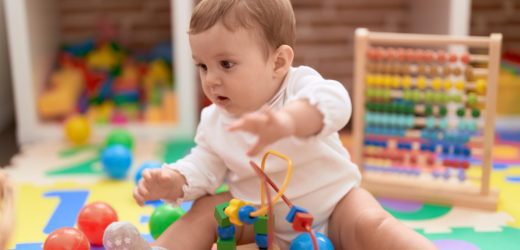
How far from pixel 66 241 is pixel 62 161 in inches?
27.1

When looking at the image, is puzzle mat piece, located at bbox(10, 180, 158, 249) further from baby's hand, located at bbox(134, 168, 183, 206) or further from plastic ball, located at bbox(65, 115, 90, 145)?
plastic ball, located at bbox(65, 115, 90, 145)

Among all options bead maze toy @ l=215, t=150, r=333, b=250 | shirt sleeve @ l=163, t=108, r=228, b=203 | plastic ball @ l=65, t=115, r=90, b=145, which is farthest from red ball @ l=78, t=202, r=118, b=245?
plastic ball @ l=65, t=115, r=90, b=145

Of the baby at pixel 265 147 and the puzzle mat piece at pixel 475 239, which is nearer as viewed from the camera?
the baby at pixel 265 147

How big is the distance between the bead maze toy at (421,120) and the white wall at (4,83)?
44.7 inches

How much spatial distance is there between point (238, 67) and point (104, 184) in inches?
26.9

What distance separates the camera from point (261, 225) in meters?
0.88

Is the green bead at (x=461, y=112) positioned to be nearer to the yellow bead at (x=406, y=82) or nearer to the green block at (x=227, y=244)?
the yellow bead at (x=406, y=82)

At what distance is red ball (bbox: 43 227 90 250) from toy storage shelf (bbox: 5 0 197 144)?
818mm

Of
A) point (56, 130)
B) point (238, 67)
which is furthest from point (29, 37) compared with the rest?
point (238, 67)

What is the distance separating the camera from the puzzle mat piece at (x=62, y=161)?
58.8 inches

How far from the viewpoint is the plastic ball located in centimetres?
175

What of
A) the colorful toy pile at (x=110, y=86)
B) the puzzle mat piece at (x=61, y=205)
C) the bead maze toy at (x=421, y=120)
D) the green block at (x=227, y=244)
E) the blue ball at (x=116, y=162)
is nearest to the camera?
the green block at (x=227, y=244)

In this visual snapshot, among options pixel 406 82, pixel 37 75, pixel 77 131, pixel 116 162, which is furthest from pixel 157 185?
pixel 37 75

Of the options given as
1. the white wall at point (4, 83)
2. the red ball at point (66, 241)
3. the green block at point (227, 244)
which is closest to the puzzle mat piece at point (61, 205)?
the red ball at point (66, 241)
